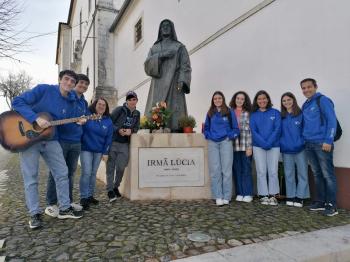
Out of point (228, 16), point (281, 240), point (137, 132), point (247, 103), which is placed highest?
point (228, 16)

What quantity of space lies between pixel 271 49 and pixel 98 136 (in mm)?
3968

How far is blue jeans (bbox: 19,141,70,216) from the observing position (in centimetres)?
372

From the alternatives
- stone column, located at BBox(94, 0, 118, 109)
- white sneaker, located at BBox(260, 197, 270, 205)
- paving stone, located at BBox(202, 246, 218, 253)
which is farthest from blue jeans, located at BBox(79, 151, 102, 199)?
stone column, located at BBox(94, 0, 118, 109)

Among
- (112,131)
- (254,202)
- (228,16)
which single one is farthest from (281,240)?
(228,16)

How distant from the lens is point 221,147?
4.90 metres

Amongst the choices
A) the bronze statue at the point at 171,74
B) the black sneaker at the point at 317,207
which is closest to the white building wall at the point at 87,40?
the bronze statue at the point at 171,74

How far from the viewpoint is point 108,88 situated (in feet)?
60.3

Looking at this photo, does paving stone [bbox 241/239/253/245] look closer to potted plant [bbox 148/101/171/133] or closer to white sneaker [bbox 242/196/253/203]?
white sneaker [bbox 242/196/253/203]

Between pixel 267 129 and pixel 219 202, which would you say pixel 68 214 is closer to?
pixel 219 202

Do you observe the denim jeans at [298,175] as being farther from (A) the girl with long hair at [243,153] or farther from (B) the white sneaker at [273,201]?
(A) the girl with long hair at [243,153]

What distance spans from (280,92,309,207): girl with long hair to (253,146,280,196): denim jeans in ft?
0.49

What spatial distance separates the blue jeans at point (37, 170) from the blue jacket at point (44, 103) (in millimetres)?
184

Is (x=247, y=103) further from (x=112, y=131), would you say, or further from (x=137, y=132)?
(x=112, y=131)

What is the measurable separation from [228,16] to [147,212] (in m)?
5.66
